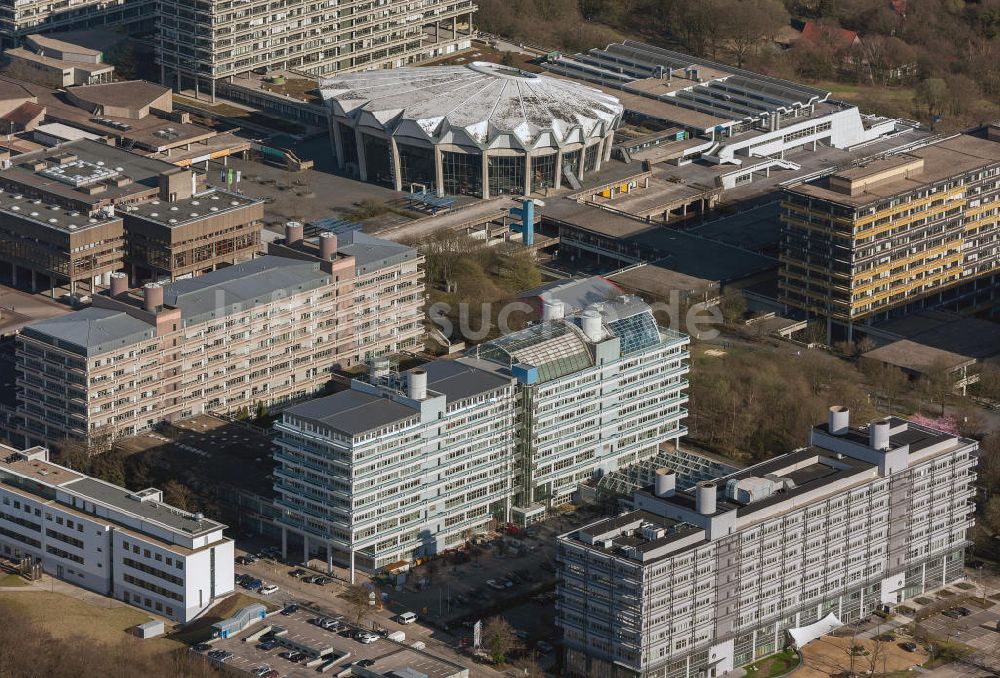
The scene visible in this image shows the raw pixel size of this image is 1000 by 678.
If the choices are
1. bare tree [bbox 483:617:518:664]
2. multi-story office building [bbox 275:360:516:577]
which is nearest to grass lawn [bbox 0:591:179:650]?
multi-story office building [bbox 275:360:516:577]

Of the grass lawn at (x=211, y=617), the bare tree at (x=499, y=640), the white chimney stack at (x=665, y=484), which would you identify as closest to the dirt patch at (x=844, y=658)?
→ the white chimney stack at (x=665, y=484)

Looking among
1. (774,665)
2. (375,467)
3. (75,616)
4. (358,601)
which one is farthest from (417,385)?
(774,665)

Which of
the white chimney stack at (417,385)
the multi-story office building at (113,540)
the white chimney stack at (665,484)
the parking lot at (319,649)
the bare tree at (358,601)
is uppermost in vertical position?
the white chimney stack at (417,385)

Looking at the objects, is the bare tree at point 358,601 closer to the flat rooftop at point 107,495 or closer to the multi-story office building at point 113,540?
the multi-story office building at point 113,540

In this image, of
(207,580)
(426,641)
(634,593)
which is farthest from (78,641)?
(634,593)

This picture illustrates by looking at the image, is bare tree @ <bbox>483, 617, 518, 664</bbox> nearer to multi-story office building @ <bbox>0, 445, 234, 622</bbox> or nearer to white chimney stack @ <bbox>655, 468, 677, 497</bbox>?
white chimney stack @ <bbox>655, 468, 677, 497</bbox>

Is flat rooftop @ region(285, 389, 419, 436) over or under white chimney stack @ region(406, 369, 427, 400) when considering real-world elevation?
under
